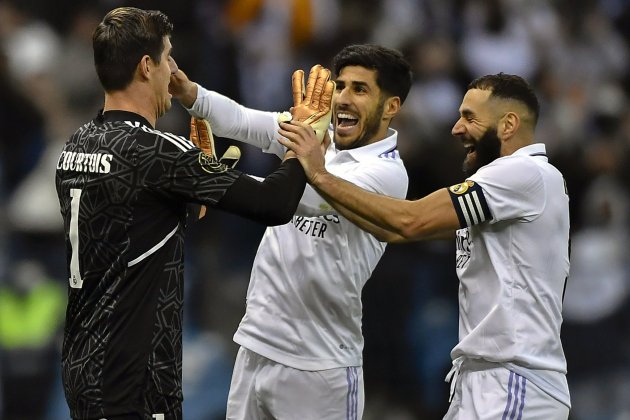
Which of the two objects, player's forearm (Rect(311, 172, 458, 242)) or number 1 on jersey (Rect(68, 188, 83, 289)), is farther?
player's forearm (Rect(311, 172, 458, 242))

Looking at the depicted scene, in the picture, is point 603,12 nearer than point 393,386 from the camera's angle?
No

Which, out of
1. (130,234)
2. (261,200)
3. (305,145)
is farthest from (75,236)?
(305,145)

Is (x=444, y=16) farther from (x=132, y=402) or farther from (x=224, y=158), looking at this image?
(x=132, y=402)

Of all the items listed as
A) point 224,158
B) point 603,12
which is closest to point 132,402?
point 224,158

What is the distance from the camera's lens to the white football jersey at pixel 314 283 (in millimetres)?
5270

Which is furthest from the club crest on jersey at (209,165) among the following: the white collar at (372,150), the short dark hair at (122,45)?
the white collar at (372,150)

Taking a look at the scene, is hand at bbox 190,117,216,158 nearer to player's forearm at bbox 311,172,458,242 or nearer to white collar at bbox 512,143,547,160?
player's forearm at bbox 311,172,458,242

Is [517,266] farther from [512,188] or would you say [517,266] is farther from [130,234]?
[130,234]

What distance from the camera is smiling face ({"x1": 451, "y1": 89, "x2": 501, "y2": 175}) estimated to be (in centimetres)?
487

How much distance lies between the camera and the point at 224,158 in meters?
4.88

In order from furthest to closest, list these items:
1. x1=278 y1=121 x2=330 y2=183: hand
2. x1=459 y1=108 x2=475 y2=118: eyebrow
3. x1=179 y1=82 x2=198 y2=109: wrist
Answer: x1=179 y1=82 x2=198 y2=109: wrist → x1=459 y1=108 x2=475 y2=118: eyebrow → x1=278 y1=121 x2=330 y2=183: hand

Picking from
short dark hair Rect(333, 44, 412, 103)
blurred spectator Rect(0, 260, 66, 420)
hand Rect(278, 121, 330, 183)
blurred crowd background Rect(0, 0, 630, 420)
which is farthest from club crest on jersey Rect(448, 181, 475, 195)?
blurred spectator Rect(0, 260, 66, 420)

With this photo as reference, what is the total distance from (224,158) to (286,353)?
1006 millimetres

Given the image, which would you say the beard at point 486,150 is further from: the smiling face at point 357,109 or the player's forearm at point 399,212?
the smiling face at point 357,109
